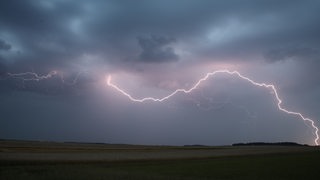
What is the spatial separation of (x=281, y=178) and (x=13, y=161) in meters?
28.1

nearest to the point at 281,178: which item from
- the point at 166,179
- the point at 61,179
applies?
the point at 166,179

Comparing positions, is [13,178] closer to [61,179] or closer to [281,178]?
[61,179]

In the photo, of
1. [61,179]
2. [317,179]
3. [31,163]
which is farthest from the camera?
[31,163]

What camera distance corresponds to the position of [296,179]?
93.5 ft

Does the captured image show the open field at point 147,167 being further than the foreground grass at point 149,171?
Yes

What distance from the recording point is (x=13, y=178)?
1035 inches

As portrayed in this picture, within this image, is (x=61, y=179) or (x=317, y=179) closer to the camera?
(x=61, y=179)

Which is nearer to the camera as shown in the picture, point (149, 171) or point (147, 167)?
point (149, 171)

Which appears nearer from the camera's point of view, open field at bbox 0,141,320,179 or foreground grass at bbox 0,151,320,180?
foreground grass at bbox 0,151,320,180

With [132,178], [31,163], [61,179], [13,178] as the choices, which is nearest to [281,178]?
[132,178]

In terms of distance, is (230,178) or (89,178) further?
(230,178)

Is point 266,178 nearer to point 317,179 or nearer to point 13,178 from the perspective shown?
point 317,179

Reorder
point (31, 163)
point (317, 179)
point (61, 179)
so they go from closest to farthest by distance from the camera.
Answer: point (61, 179), point (317, 179), point (31, 163)

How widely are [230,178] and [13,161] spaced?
24.7 meters
